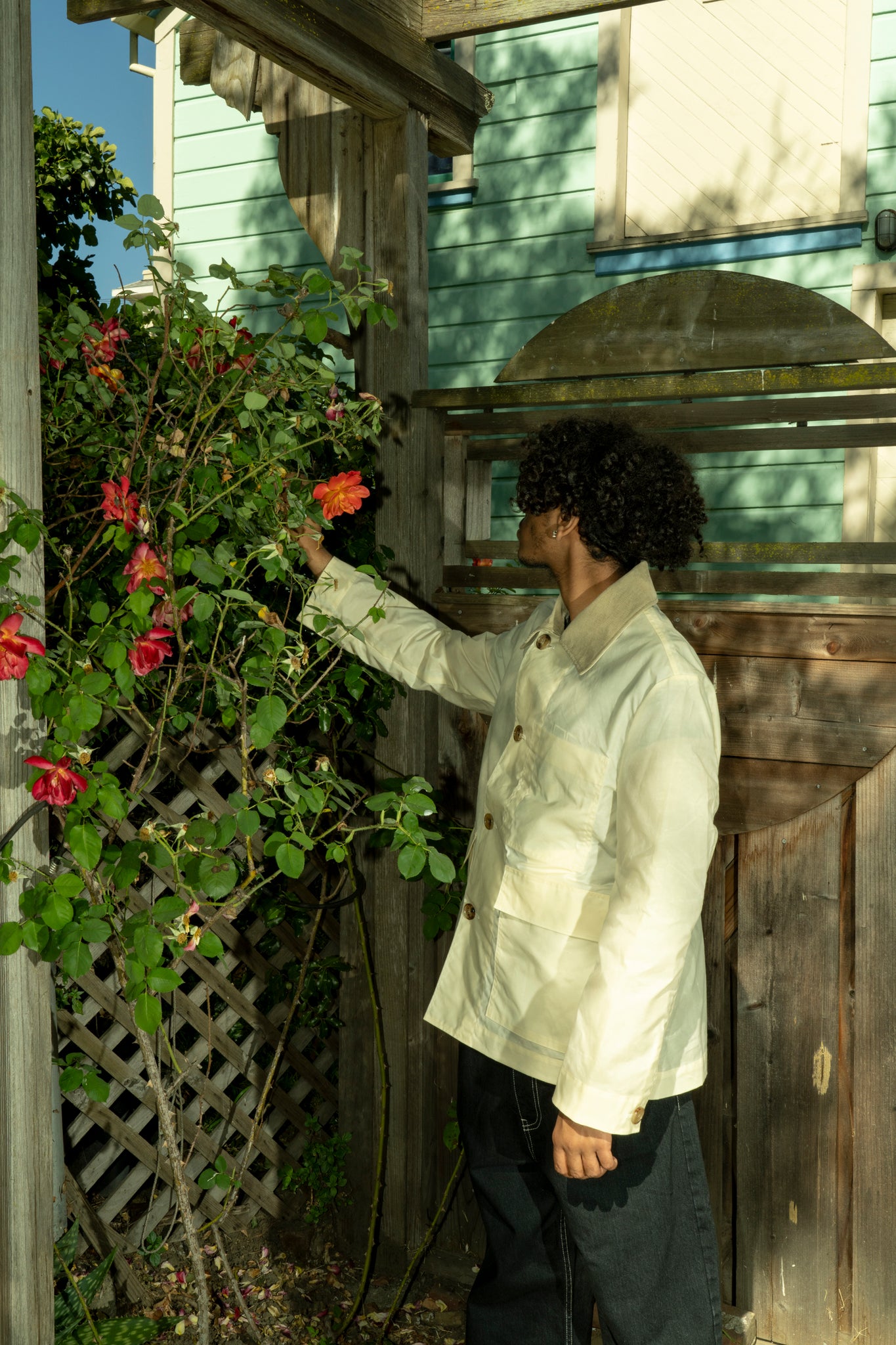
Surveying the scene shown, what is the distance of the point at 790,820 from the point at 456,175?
433 centimetres

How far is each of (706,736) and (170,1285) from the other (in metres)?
1.84

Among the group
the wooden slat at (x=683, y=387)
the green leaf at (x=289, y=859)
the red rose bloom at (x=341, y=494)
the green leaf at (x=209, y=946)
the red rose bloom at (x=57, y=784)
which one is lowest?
the green leaf at (x=209, y=946)

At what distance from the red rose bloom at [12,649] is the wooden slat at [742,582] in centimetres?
122

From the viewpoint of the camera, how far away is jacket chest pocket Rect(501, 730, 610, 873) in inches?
75.9

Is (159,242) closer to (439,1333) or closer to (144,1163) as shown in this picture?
(144,1163)

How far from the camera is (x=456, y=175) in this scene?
5.77 meters

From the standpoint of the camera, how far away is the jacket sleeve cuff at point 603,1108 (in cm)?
175

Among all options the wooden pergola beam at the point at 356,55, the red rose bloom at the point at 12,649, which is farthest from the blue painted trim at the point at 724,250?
the red rose bloom at the point at 12,649

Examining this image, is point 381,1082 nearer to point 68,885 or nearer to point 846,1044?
point 846,1044

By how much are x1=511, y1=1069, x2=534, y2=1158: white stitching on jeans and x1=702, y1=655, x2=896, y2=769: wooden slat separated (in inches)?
32.4

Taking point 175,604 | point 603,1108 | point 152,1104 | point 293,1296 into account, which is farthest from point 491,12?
point 293,1296

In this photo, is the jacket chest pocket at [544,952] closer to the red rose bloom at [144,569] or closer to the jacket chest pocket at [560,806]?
the jacket chest pocket at [560,806]

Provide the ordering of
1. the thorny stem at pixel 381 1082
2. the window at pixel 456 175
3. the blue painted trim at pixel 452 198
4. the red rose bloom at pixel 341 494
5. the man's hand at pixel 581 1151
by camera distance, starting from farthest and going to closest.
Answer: the blue painted trim at pixel 452 198
the window at pixel 456 175
the thorny stem at pixel 381 1082
the red rose bloom at pixel 341 494
the man's hand at pixel 581 1151

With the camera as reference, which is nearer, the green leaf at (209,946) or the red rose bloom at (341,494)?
the green leaf at (209,946)
